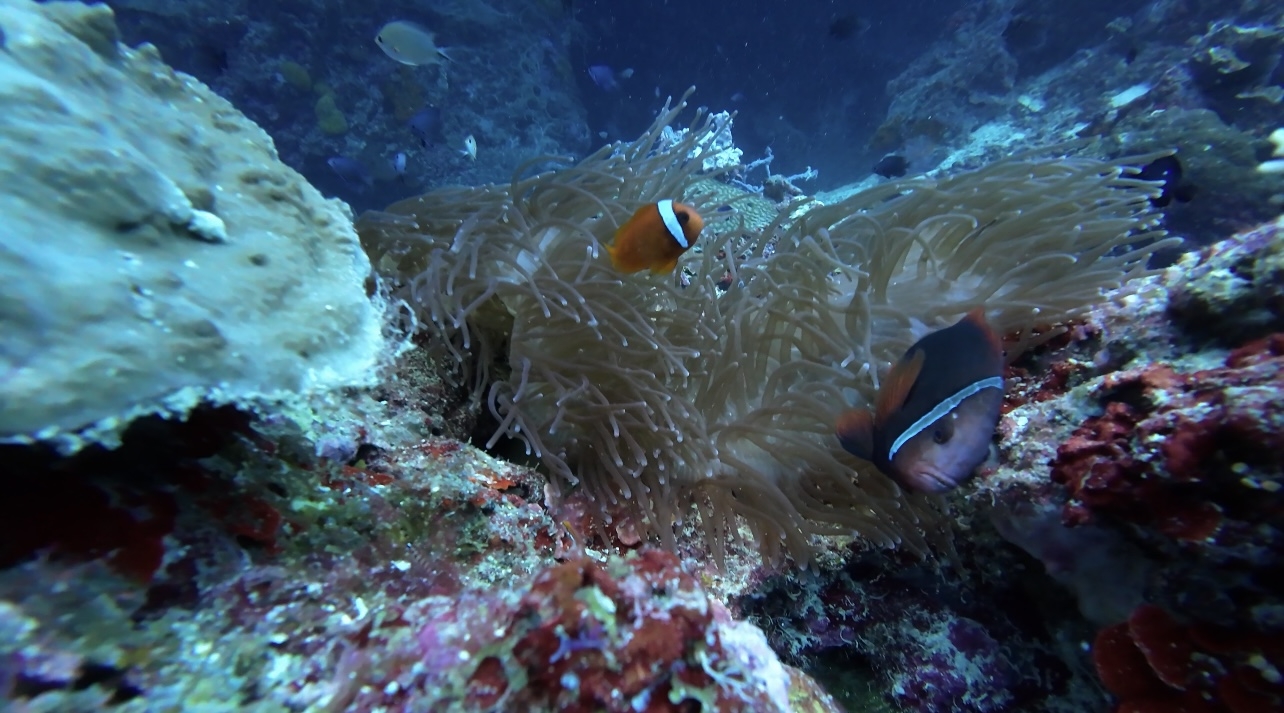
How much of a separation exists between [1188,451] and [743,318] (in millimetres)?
1334

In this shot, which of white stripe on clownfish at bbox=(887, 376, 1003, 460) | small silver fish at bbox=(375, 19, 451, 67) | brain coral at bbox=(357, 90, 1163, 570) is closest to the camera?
white stripe on clownfish at bbox=(887, 376, 1003, 460)

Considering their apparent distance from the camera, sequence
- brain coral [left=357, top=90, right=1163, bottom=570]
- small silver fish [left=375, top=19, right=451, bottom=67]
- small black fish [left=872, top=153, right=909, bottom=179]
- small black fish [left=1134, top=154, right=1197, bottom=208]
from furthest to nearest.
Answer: small black fish [left=872, top=153, right=909, bottom=179]
small silver fish [left=375, top=19, right=451, bottom=67]
small black fish [left=1134, top=154, right=1197, bottom=208]
brain coral [left=357, top=90, right=1163, bottom=570]

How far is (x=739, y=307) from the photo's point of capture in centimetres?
229

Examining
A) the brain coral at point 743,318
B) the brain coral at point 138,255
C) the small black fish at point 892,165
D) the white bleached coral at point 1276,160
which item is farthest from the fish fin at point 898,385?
the small black fish at point 892,165

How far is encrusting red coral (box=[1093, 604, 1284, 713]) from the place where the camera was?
4.03 feet

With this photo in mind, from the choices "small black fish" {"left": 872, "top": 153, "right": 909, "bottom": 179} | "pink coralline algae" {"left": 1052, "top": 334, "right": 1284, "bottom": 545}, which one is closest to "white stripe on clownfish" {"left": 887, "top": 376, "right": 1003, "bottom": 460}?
"pink coralline algae" {"left": 1052, "top": 334, "right": 1284, "bottom": 545}

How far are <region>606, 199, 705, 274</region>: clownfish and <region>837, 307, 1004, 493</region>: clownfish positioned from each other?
102cm

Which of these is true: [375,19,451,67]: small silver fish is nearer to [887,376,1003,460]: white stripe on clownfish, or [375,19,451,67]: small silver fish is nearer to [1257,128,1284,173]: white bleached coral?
[887,376,1003,460]: white stripe on clownfish

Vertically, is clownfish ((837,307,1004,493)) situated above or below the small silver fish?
below

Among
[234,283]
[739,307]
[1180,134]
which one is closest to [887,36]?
[1180,134]

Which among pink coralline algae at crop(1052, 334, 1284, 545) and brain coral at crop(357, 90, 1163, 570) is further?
brain coral at crop(357, 90, 1163, 570)

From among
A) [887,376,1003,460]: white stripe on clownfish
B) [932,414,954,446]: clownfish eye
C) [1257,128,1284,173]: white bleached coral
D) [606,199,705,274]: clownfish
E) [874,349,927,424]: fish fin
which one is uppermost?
[606,199,705,274]: clownfish

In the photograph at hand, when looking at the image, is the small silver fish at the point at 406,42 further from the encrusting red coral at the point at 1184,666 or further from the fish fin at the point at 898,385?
the encrusting red coral at the point at 1184,666

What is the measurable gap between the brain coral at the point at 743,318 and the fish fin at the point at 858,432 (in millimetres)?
307
